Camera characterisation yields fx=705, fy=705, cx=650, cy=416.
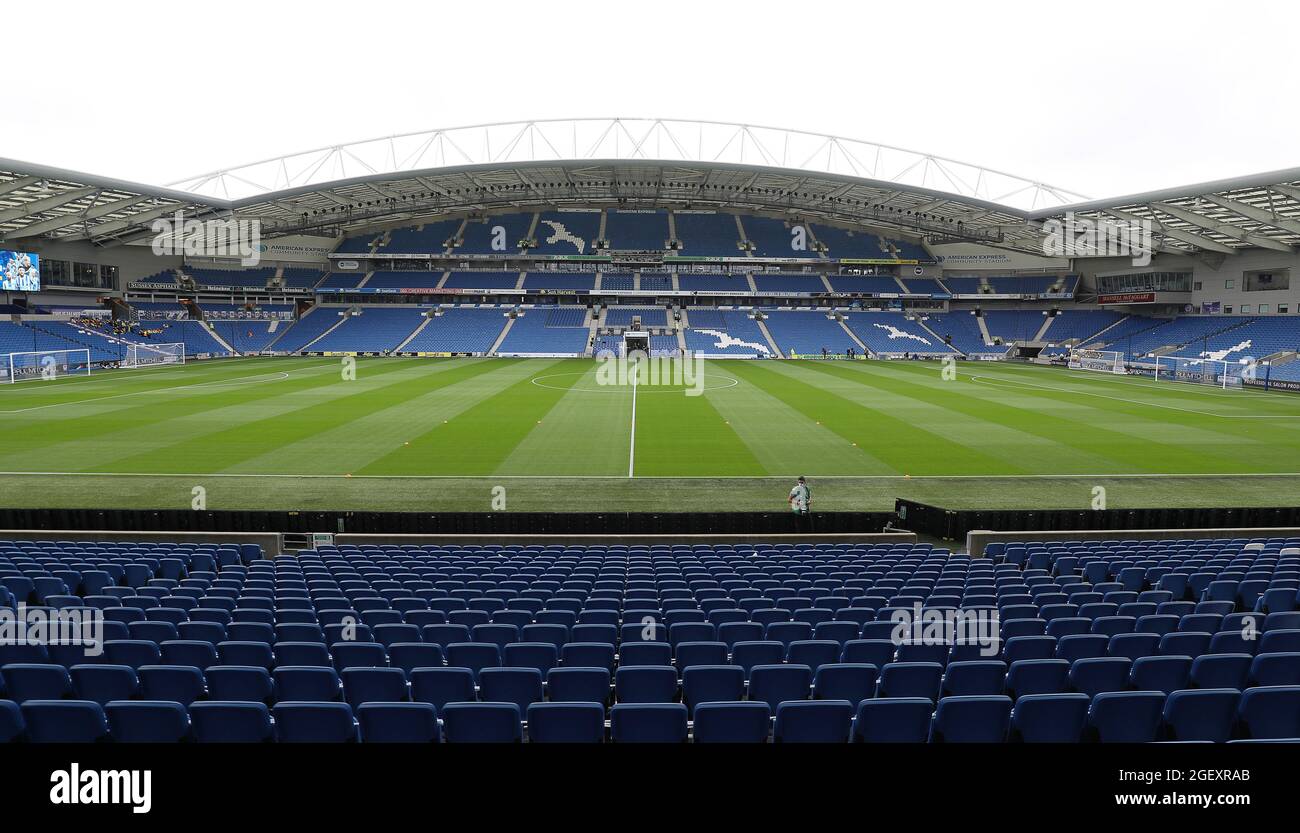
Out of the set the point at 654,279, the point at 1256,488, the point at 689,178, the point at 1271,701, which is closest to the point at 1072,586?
the point at 1271,701

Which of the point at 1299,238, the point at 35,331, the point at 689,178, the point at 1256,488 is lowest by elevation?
the point at 1256,488

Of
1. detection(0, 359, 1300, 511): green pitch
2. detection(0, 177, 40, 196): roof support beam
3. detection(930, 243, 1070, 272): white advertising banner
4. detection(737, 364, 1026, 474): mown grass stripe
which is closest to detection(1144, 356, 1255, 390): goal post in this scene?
detection(0, 359, 1300, 511): green pitch

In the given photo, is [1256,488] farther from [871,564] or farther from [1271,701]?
[1271,701]

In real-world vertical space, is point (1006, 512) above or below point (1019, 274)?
below

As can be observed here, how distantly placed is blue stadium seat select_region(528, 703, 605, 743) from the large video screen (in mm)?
74228

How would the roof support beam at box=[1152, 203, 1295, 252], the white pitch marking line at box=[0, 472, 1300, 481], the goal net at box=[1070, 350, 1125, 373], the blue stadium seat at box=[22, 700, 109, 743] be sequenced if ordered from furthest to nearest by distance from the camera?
the goal net at box=[1070, 350, 1125, 373], the roof support beam at box=[1152, 203, 1295, 252], the white pitch marking line at box=[0, 472, 1300, 481], the blue stadium seat at box=[22, 700, 109, 743]

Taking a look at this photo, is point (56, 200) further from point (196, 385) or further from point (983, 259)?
point (983, 259)

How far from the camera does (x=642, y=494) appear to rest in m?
21.8

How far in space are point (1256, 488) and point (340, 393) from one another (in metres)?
44.7

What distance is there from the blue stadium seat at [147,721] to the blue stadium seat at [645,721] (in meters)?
3.08

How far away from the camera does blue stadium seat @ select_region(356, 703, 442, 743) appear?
16.2 ft

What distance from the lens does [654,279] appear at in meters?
94.9

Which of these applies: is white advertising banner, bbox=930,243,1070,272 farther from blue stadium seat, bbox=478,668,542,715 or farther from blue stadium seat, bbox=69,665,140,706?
blue stadium seat, bbox=69,665,140,706

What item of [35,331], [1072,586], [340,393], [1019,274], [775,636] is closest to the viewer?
[775,636]
